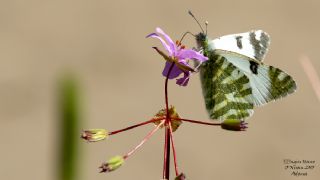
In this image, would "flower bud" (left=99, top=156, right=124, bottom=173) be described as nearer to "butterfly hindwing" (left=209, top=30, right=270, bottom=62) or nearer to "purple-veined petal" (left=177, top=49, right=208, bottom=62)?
"purple-veined petal" (left=177, top=49, right=208, bottom=62)

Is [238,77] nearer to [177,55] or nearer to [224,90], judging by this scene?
[224,90]

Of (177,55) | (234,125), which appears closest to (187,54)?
(177,55)

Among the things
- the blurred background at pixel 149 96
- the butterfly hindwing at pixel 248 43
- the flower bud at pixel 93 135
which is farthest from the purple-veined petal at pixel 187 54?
the blurred background at pixel 149 96

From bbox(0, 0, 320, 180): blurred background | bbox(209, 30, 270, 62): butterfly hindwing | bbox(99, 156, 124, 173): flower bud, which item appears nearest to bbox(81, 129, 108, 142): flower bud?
bbox(99, 156, 124, 173): flower bud

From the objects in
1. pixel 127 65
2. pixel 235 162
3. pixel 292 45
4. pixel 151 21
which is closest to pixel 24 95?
pixel 127 65

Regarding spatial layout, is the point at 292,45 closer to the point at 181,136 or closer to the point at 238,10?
the point at 238,10

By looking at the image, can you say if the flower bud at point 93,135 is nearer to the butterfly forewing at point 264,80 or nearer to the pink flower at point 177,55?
the pink flower at point 177,55
